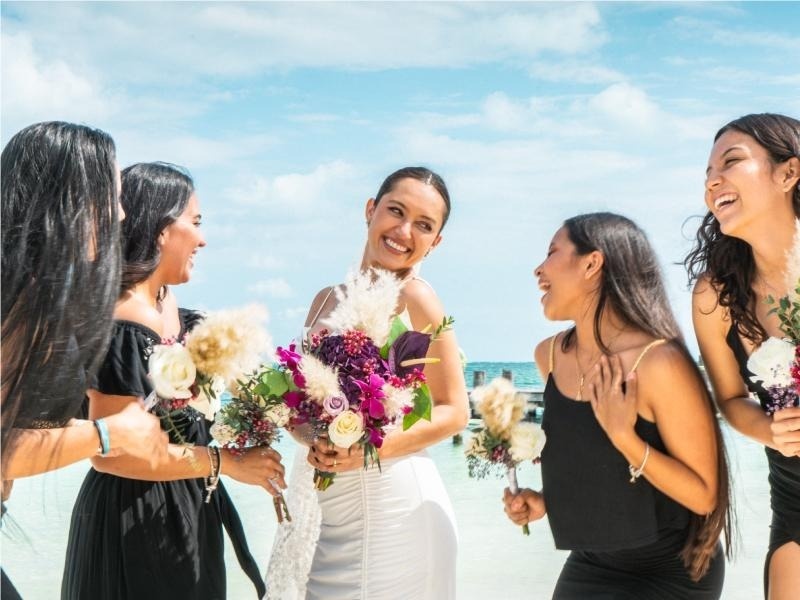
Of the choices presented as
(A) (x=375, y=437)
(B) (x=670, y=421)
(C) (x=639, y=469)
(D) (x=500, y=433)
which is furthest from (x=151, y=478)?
(B) (x=670, y=421)

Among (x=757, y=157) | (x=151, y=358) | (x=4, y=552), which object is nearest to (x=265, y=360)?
(x=151, y=358)

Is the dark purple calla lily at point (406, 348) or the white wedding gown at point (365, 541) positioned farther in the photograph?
the white wedding gown at point (365, 541)

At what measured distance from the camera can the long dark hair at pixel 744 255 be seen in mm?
4273

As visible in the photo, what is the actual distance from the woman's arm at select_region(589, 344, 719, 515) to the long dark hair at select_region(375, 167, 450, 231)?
4.76 feet

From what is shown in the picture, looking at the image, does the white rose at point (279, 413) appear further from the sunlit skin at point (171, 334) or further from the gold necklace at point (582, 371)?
the gold necklace at point (582, 371)


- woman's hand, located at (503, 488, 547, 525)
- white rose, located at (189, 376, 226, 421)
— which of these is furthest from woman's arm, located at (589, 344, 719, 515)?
white rose, located at (189, 376, 226, 421)

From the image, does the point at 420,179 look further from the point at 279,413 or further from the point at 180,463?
the point at 180,463

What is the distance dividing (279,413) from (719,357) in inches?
76.0

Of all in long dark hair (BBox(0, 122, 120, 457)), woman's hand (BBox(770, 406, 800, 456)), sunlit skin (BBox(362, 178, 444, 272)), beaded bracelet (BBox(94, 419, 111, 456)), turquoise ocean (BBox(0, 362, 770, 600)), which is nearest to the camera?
long dark hair (BBox(0, 122, 120, 457))

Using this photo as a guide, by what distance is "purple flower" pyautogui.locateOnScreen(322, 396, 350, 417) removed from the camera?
3.90m

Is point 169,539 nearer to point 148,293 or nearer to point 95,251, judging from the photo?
point 148,293

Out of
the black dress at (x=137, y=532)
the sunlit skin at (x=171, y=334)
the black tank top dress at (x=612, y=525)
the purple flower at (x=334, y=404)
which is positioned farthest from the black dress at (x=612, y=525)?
the black dress at (x=137, y=532)

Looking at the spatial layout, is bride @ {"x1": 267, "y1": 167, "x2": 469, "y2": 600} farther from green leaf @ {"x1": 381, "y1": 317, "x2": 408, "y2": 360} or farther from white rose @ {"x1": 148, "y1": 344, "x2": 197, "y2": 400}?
white rose @ {"x1": 148, "y1": 344, "x2": 197, "y2": 400}

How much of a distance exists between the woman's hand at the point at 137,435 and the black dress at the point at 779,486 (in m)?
2.42
